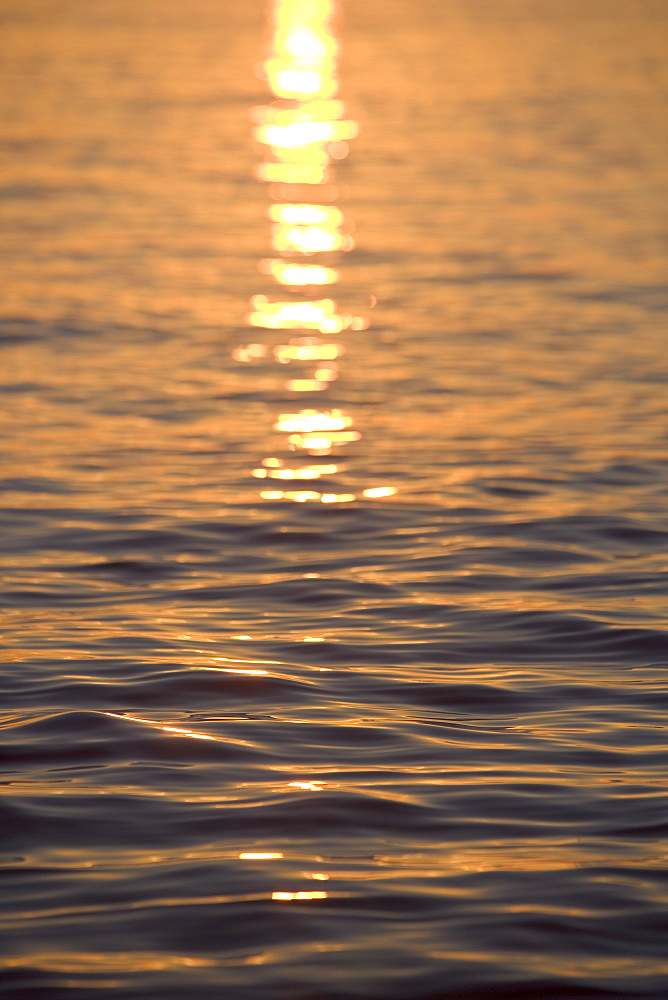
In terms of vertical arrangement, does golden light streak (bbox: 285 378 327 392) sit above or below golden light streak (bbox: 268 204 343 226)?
below

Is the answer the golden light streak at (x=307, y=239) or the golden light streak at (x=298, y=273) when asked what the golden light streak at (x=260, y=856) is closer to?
the golden light streak at (x=298, y=273)

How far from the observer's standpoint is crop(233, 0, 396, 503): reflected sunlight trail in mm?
9570

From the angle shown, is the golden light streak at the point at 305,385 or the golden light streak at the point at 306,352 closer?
the golden light streak at the point at 305,385

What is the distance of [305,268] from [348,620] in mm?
9593

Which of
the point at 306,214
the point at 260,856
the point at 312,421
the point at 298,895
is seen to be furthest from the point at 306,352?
the point at 298,895

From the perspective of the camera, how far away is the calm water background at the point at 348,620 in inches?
162

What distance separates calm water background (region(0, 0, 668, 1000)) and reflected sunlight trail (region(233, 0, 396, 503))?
175mm

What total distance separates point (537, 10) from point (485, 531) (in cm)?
4395

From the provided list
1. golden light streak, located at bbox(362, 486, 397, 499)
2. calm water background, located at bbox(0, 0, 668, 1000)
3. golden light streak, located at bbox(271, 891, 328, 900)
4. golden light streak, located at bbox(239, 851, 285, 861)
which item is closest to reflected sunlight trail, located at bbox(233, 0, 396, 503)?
golden light streak, located at bbox(362, 486, 397, 499)

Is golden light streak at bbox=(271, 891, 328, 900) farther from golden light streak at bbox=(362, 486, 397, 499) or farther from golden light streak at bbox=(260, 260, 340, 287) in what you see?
golden light streak at bbox=(260, 260, 340, 287)

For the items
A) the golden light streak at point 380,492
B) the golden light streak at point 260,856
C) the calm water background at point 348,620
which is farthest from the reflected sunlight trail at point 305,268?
the golden light streak at point 260,856

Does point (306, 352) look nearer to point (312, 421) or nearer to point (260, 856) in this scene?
point (312, 421)

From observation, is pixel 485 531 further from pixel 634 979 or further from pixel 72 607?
pixel 634 979

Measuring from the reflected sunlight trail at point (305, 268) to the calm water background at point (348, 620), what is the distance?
17 cm
